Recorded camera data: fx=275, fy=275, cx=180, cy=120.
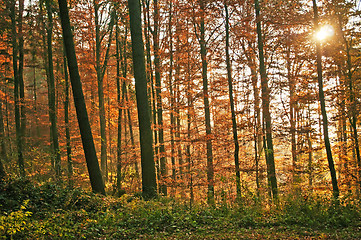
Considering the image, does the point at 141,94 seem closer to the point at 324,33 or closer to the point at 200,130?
the point at 200,130

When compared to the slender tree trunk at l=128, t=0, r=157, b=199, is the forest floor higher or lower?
lower

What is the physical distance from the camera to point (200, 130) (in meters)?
14.8

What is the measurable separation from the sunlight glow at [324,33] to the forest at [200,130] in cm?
5

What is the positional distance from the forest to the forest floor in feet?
0.12

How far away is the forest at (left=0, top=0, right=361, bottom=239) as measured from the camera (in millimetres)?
6148

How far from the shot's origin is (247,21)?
12688 mm

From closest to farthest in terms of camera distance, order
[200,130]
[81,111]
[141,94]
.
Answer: [81,111], [141,94], [200,130]

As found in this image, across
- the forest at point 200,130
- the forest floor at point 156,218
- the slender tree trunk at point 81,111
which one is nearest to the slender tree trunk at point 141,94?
the forest at point 200,130

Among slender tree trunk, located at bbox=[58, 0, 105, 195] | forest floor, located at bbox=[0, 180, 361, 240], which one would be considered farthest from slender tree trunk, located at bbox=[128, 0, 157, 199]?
forest floor, located at bbox=[0, 180, 361, 240]

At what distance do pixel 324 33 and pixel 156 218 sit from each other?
10.3 meters

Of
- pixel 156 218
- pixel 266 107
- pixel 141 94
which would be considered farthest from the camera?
pixel 266 107

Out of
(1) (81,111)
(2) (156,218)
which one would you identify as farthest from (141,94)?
(2) (156,218)

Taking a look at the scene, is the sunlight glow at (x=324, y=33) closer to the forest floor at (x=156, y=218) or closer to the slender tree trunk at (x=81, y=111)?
the forest floor at (x=156, y=218)

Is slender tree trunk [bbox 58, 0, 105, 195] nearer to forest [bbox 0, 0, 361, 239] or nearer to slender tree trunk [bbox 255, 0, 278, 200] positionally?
forest [bbox 0, 0, 361, 239]
